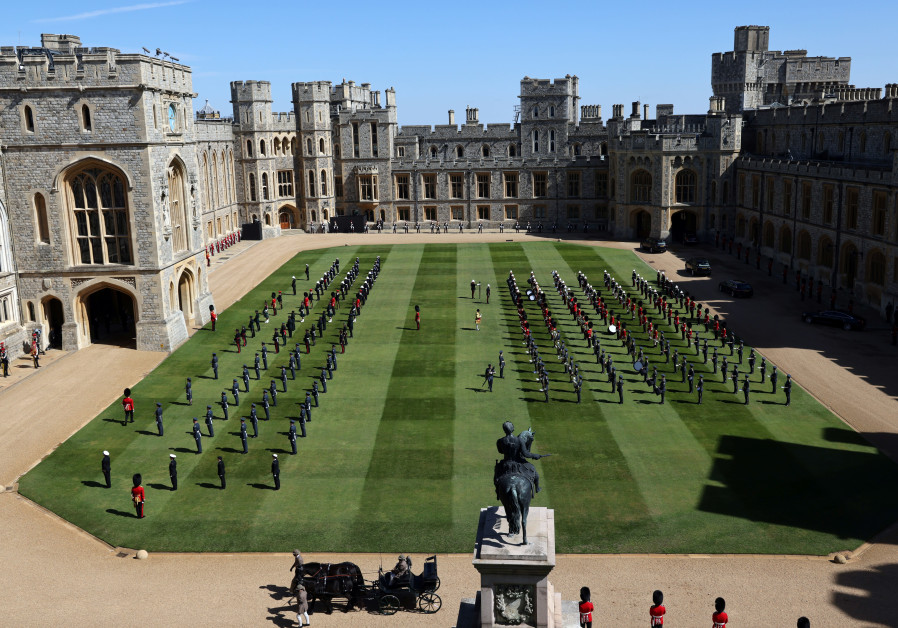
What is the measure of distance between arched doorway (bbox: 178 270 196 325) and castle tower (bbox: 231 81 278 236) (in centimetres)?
3523

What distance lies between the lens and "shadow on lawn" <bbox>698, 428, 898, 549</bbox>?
80.9 feet

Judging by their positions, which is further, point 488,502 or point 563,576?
point 488,502

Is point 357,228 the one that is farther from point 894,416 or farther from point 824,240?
point 894,416

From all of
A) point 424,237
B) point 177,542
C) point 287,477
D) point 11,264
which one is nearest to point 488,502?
point 287,477

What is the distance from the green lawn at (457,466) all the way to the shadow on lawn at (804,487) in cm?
7

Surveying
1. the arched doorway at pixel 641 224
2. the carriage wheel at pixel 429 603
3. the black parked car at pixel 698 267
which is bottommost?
the carriage wheel at pixel 429 603

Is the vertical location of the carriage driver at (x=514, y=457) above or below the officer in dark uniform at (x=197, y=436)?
above

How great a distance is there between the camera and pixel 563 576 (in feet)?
72.1

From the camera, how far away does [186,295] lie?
4869 cm

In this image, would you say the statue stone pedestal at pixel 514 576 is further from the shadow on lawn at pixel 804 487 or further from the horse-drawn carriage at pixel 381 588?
the shadow on lawn at pixel 804 487

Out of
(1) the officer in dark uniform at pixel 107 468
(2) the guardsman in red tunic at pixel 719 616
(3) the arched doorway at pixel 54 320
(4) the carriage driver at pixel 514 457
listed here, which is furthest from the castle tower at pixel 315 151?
(4) the carriage driver at pixel 514 457

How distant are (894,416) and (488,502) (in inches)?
679

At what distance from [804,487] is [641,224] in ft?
184

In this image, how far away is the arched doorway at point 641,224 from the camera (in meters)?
79.8
